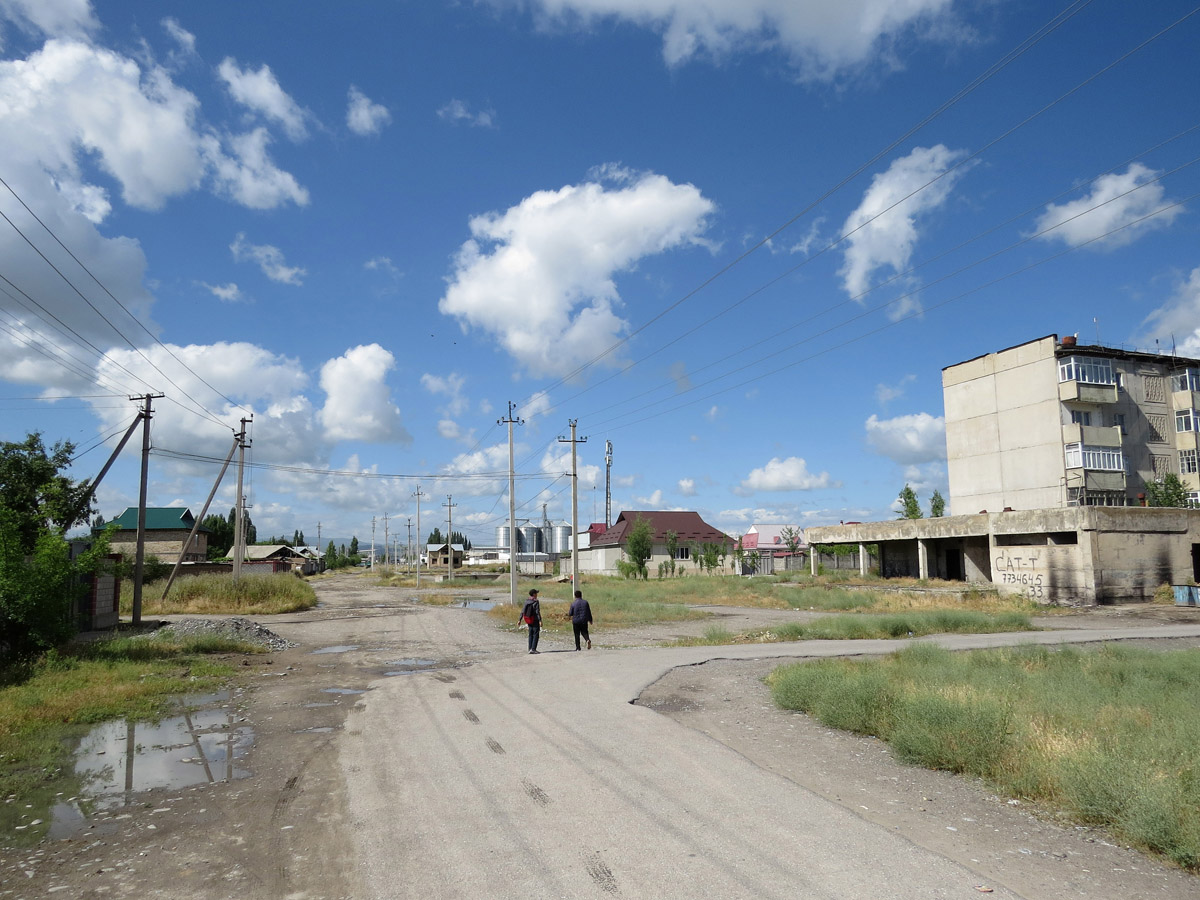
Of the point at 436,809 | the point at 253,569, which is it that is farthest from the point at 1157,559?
the point at 253,569

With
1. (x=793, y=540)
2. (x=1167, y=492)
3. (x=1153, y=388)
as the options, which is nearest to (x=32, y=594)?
(x=1167, y=492)

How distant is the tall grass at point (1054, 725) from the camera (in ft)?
21.3

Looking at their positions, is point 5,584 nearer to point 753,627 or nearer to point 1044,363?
point 753,627

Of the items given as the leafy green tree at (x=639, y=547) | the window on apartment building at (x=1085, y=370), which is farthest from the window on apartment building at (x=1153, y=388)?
the leafy green tree at (x=639, y=547)

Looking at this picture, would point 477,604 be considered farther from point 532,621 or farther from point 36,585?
point 36,585

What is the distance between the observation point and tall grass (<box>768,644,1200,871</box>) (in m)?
6.48

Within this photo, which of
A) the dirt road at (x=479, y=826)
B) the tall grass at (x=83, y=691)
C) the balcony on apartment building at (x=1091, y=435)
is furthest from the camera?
the balcony on apartment building at (x=1091, y=435)

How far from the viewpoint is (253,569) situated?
186 ft

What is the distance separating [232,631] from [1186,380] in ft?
212

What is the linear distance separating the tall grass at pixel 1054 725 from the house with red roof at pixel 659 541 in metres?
69.3

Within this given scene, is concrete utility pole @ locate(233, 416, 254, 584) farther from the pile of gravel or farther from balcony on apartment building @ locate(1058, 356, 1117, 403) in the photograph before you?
balcony on apartment building @ locate(1058, 356, 1117, 403)

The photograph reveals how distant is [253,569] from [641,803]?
56.5m

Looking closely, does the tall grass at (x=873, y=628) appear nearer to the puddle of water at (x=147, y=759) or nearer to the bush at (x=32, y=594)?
the puddle of water at (x=147, y=759)

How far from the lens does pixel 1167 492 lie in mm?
50125
